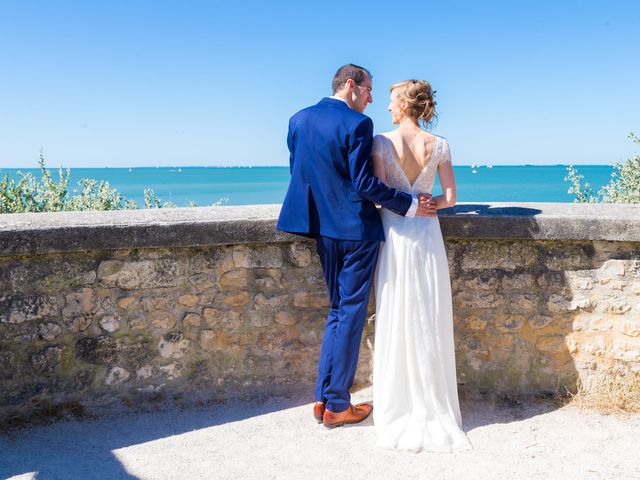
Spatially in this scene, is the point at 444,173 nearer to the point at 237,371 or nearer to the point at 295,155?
the point at 295,155

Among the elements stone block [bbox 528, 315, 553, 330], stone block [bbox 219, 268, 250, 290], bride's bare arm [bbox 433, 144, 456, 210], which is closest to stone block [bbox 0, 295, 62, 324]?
stone block [bbox 219, 268, 250, 290]

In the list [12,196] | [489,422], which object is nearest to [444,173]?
[489,422]

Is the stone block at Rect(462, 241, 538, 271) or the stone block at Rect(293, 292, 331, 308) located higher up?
the stone block at Rect(462, 241, 538, 271)

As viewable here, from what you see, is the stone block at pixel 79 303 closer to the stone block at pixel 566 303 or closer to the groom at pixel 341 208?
the groom at pixel 341 208

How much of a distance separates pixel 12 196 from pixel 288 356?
5.74 metres

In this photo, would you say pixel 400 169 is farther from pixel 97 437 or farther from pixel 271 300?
pixel 97 437

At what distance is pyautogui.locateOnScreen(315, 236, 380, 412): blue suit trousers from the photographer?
299 centimetres

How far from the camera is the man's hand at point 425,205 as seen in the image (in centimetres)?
297

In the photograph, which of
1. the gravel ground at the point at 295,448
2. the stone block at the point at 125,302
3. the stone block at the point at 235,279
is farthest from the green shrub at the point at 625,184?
the stone block at the point at 125,302

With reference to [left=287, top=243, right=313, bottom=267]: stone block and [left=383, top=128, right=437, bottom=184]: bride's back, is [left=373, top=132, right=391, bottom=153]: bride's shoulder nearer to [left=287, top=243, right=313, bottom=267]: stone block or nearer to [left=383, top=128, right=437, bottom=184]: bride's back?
[left=383, top=128, right=437, bottom=184]: bride's back

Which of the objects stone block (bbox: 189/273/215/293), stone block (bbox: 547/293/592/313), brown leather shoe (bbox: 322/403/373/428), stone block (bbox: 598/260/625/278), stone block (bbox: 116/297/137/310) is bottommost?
brown leather shoe (bbox: 322/403/373/428)

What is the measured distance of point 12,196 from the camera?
7.46m

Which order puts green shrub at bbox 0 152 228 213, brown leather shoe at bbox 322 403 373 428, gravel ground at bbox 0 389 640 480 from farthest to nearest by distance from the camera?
1. green shrub at bbox 0 152 228 213
2. brown leather shoe at bbox 322 403 373 428
3. gravel ground at bbox 0 389 640 480

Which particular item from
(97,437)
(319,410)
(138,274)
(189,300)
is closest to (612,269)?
(319,410)
